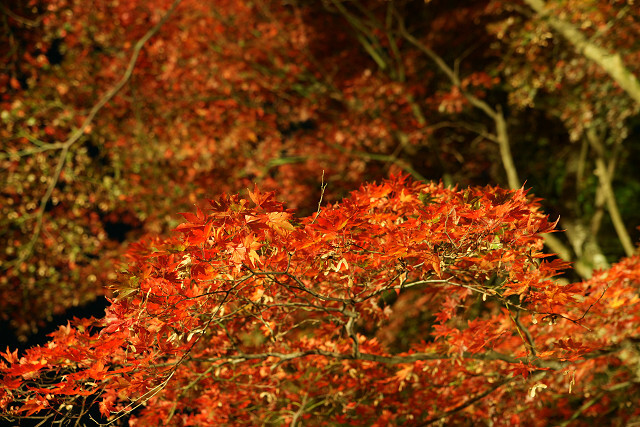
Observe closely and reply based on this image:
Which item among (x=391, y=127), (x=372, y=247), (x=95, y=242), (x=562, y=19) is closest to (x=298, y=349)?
(x=372, y=247)

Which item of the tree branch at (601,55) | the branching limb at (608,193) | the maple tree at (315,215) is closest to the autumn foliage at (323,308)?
the maple tree at (315,215)

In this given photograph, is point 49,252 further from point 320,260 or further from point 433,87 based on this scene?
point 433,87

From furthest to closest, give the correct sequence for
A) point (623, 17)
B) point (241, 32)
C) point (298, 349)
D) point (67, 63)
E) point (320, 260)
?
point (241, 32) < point (67, 63) < point (623, 17) < point (298, 349) < point (320, 260)

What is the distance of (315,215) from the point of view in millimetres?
2201

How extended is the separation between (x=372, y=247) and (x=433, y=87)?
882 centimetres

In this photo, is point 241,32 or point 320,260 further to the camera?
point 241,32

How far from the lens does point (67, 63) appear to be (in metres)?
9.04

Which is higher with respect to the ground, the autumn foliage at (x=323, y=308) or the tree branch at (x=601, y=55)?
the tree branch at (x=601, y=55)

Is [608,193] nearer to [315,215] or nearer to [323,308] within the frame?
[323,308]

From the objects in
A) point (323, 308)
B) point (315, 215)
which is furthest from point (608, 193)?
point (315, 215)

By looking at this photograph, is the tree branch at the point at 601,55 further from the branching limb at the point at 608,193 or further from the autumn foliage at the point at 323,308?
the branching limb at the point at 608,193

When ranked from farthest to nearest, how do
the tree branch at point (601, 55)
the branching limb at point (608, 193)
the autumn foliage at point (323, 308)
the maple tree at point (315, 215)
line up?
the branching limb at point (608, 193) < the tree branch at point (601, 55) < the maple tree at point (315, 215) < the autumn foliage at point (323, 308)

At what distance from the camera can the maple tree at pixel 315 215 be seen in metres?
2.20

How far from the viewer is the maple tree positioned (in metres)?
2.20
